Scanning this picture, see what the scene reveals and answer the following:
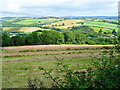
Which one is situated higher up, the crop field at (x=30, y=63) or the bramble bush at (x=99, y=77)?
the bramble bush at (x=99, y=77)

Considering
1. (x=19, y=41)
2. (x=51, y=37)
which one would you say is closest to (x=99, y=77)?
(x=19, y=41)

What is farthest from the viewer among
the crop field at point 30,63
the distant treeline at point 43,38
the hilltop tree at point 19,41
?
the hilltop tree at point 19,41

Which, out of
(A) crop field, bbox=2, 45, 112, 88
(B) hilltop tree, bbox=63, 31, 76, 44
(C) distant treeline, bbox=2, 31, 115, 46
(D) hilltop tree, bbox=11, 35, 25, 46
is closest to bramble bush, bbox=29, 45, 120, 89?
(A) crop field, bbox=2, 45, 112, 88

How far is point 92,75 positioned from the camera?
3.88 metres

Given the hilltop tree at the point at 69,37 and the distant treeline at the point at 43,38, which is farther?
the hilltop tree at the point at 69,37

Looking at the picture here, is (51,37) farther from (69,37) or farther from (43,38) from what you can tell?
(69,37)

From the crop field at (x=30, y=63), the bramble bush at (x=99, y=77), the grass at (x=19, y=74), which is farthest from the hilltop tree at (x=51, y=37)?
the bramble bush at (x=99, y=77)

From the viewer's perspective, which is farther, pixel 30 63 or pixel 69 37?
pixel 69 37

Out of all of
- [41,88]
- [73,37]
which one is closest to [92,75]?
[41,88]

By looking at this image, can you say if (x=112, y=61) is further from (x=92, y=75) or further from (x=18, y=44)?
(x=18, y=44)

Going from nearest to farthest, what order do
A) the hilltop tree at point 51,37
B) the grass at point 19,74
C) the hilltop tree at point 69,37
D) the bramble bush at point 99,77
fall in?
the bramble bush at point 99,77
the grass at point 19,74
the hilltop tree at point 51,37
the hilltop tree at point 69,37

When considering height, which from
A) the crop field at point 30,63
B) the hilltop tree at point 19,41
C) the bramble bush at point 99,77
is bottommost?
the crop field at point 30,63

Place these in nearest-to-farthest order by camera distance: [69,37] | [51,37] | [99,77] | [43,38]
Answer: [99,77], [43,38], [51,37], [69,37]

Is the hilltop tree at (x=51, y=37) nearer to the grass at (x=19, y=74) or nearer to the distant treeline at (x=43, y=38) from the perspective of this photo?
the distant treeline at (x=43, y=38)
